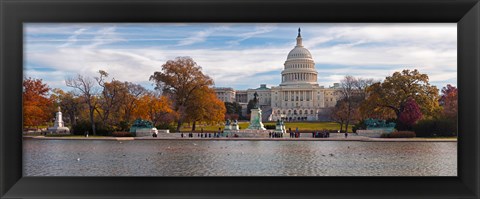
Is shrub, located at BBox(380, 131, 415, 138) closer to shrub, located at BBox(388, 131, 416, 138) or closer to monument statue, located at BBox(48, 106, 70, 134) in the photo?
shrub, located at BBox(388, 131, 416, 138)

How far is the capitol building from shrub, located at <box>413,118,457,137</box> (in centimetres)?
3975

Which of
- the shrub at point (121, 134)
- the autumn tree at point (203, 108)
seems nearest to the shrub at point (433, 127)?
the autumn tree at point (203, 108)

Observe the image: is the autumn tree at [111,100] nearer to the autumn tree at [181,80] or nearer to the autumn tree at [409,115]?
the autumn tree at [181,80]

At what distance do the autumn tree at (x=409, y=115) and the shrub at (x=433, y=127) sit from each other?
71 centimetres

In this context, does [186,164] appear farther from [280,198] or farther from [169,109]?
[169,109]

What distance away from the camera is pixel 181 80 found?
26.2 meters

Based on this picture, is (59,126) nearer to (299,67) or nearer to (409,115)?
(409,115)

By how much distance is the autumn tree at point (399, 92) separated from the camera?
22.3 metres

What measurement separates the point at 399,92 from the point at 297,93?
41.1 m
